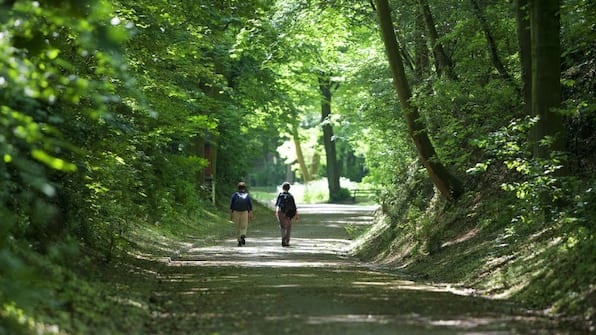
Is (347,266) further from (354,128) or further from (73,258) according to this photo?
(354,128)

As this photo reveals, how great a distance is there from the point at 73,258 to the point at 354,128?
27769mm

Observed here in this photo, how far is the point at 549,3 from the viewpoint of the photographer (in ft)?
46.6

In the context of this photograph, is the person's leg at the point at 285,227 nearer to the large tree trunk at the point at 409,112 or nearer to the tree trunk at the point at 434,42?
the large tree trunk at the point at 409,112

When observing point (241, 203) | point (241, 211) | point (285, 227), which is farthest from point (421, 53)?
point (241, 211)

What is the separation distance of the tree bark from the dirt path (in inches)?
206

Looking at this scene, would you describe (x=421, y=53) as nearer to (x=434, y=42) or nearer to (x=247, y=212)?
(x=434, y=42)

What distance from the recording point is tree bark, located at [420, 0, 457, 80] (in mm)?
20672

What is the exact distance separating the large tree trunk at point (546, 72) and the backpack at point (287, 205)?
1265 cm

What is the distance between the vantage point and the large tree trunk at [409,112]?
19641 millimetres

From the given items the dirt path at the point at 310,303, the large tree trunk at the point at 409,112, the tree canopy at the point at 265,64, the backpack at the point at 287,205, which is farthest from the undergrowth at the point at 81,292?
the backpack at the point at 287,205

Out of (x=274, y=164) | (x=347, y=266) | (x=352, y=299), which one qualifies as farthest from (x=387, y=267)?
(x=274, y=164)

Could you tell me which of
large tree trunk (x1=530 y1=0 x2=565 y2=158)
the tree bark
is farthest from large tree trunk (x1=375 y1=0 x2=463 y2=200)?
large tree trunk (x1=530 y1=0 x2=565 y2=158)

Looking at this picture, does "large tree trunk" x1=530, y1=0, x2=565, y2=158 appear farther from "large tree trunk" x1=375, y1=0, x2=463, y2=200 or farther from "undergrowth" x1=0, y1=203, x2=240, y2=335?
"undergrowth" x1=0, y1=203, x2=240, y2=335

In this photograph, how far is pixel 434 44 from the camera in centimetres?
2023
